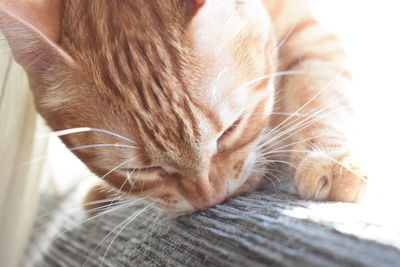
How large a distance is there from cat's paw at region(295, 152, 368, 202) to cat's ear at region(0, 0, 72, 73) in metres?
0.62

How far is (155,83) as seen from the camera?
908mm

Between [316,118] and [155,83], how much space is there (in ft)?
1.44

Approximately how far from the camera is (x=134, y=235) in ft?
3.10

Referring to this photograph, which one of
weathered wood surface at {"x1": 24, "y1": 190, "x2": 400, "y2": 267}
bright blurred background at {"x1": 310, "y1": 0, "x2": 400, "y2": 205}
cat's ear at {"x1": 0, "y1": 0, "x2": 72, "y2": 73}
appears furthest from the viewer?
bright blurred background at {"x1": 310, "y1": 0, "x2": 400, "y2": 205}

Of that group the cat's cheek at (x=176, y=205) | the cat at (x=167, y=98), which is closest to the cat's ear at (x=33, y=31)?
the cat at (x=167, y=98)

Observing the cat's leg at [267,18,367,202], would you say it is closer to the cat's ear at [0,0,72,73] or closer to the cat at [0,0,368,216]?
the cat at [0,0,368,216]

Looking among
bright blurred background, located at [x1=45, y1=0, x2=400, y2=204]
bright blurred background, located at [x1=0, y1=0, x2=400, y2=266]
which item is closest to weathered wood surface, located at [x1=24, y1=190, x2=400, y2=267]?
bright blurred background, located at [x1=0, y1=0, x2=400, y2=266]

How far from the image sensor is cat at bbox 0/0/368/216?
89 centimetres

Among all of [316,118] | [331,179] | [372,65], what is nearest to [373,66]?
[372,65]

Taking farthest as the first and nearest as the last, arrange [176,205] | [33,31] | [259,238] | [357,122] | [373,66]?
[373,66] < [357,122] < [176,205] < [33,31] < [259,238]

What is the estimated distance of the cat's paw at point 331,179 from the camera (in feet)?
2.79

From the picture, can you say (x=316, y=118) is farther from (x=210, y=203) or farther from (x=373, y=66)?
(x=373, y=66)

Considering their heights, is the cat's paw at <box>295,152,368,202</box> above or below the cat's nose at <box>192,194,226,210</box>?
above

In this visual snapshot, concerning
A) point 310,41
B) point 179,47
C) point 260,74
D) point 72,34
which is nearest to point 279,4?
point 310,41
